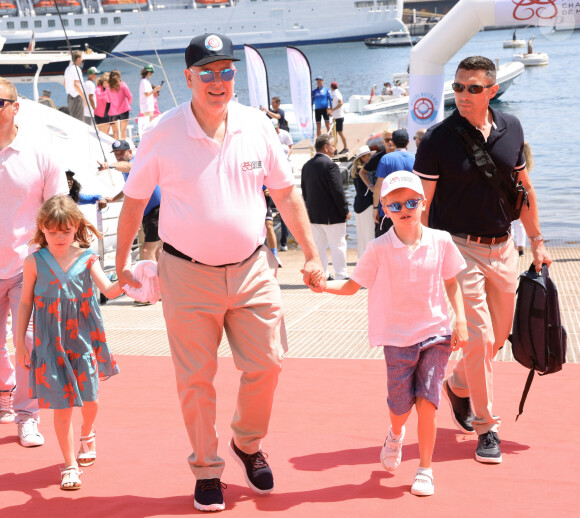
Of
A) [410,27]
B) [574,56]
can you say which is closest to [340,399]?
[574,56]

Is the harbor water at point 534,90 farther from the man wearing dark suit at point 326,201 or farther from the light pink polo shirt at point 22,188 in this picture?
the light pink polo shirt at point 22,188

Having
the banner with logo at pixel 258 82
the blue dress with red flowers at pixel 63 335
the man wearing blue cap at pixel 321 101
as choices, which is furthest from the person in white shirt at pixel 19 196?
the man wearing blue cap at pixel 321 101

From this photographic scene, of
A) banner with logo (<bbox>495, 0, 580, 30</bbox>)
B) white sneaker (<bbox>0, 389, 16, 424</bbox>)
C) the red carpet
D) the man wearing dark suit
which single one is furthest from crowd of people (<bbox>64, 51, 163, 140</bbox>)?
white sneaker (<bbox>0, 389, 16, 424</bbox>)

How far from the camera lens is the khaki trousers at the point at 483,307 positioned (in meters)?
4.69

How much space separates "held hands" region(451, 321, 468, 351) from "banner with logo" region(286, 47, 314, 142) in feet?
60.7

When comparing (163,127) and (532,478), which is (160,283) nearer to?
(163,127)

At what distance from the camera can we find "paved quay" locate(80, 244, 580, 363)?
718 centimetres

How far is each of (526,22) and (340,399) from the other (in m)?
8.70

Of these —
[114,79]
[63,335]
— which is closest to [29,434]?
[63,335]

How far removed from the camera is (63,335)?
4.44 m

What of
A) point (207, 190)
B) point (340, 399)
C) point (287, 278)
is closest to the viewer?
point (207, 190)

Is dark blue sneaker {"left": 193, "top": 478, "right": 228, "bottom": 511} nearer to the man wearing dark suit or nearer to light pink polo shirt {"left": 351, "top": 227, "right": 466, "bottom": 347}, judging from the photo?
light pink polo shirt {"left": 351, "top": 227, "right": 466, "bottom": 347}

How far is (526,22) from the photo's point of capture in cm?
1289

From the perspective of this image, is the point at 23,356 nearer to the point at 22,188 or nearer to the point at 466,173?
the point at 22,188
